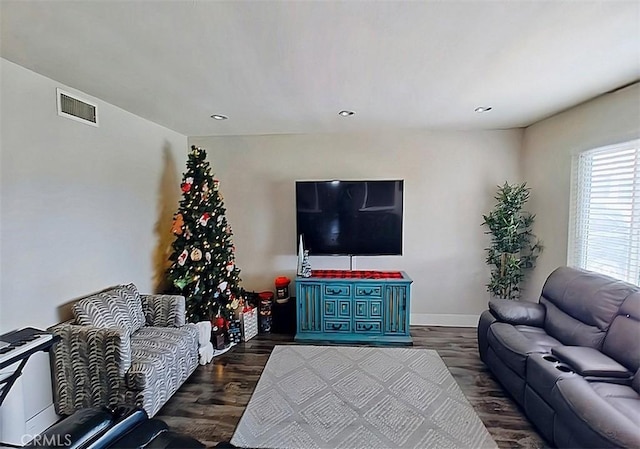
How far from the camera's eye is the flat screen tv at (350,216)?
167 inches

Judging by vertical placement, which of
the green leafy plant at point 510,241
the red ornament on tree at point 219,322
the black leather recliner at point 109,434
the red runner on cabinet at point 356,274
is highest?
the green leafy plant at point 510,241

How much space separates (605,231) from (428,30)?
2.63 metres

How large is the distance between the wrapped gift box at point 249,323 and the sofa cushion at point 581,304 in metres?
3.18

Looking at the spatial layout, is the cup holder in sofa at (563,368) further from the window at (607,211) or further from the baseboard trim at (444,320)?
the baseboard trim at (444,320)

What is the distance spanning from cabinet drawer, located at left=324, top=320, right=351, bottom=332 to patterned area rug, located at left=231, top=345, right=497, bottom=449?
16.6 inches

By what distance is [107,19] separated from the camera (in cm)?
172

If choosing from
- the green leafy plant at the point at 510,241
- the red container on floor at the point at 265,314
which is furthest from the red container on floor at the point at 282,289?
the green leafy plant at the point at 510,241

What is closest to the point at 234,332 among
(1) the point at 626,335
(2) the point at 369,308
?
(2) the point at 369,308

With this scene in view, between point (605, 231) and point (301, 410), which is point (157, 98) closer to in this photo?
point (301, 410)

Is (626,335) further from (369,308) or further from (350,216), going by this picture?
(350,216)

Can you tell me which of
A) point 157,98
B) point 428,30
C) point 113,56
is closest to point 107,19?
point 113,56

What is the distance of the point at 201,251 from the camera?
371 cm

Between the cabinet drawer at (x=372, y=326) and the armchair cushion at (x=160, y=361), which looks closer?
the armchair cushion at (x=160, y=361)

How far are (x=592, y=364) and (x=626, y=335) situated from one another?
349mm
